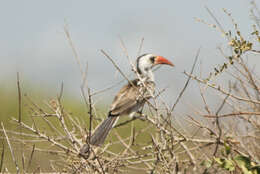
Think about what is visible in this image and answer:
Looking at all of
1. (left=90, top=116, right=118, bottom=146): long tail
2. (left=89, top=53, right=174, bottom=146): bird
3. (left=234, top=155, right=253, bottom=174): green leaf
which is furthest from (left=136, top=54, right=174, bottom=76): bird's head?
(left=234, top=155, right=253, bottom=174): green leaf

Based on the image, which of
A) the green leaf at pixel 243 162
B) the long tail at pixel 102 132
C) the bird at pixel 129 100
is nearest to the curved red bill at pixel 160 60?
the bird at pixel 129 100

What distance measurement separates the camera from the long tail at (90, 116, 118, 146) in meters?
4.08

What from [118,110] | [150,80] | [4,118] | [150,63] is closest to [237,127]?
[118,110]

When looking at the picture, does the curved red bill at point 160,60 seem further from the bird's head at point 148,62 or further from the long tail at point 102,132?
the long tail at point 102,132

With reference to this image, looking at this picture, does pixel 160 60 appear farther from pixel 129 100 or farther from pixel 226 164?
pixel 226 164

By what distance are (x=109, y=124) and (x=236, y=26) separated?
209 centimetres

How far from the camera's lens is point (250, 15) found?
10.4ft

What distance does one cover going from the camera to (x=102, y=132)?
431 cm

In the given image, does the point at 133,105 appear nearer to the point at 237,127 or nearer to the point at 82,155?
the point at 237,127

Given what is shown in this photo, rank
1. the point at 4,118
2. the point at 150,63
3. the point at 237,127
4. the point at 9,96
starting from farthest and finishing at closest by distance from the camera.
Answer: the point at 9,96 < the point at 4,118 < the point at 150,63 < the point at 237,127

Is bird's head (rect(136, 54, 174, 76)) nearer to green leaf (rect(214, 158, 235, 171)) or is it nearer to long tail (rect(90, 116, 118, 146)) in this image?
long tail (rect(90, 116, 118, 146))

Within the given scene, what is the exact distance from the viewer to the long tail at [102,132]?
4.08m

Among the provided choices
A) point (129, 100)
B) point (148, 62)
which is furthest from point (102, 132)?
point (148, 62)

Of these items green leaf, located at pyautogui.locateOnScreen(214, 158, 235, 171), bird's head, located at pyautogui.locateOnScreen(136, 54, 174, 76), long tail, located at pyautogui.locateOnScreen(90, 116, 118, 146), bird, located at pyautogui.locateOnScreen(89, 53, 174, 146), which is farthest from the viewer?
bird's head, located at pyautogui.locateOnScreen(136, 54, 174, 76)
